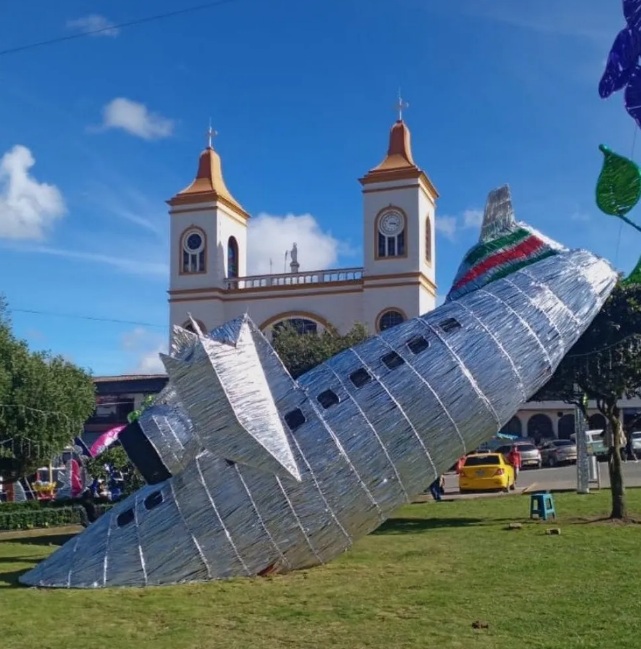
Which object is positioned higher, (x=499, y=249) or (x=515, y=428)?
(x=499, y=249)

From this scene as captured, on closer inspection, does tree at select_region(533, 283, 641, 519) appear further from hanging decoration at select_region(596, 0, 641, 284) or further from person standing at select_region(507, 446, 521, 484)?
person standing at select_region(507, 446, 521, 484)

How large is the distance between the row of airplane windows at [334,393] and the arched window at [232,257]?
43059 millimetres

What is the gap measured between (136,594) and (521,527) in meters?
8.74

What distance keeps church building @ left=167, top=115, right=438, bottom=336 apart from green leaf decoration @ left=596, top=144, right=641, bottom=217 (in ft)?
102

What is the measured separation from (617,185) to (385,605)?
8.66 m

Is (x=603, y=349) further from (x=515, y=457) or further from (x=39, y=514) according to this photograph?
(x=515, y=457)

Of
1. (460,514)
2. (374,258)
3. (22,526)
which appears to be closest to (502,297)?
(460,514)

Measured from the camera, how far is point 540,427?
180ft

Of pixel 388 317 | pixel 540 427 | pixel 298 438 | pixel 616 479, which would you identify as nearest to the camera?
pixel 298 438

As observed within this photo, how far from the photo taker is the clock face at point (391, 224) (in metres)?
48.2

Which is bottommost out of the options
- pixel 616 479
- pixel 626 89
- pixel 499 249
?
pixel 616 479

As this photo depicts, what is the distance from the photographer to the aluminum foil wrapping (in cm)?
992

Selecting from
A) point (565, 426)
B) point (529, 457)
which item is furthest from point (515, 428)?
point (529, 457)

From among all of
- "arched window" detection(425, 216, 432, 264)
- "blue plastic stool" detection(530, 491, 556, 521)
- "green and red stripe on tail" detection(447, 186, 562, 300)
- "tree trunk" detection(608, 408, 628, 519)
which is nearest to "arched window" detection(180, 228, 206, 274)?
"arched window" detection(425, 216, 432, 264)
